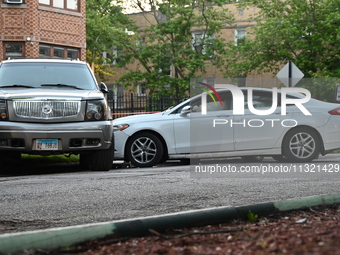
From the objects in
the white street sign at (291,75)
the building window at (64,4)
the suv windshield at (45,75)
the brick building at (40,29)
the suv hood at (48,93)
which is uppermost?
the building window at (64,4)

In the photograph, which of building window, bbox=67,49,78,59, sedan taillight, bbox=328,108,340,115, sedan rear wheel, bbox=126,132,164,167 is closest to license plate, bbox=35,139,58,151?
sedan rear wheel, bbox=126,132,164,167

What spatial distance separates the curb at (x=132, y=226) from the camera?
4.26m

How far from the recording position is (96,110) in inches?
479

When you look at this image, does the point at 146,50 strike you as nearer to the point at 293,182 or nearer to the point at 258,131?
the point at 258,131

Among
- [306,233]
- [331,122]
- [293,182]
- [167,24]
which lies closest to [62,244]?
[306,233]

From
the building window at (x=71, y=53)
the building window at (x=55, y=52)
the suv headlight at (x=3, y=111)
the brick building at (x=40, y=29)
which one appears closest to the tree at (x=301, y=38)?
the building window at (x=71, y=53)

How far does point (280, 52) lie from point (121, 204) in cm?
3266

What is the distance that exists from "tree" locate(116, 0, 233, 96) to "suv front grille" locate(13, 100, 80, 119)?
34250mm

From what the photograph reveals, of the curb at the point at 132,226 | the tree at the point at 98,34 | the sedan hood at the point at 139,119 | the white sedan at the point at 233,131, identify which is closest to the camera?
the curb at the point at 132,226

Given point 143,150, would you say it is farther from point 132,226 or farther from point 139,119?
point 132,226

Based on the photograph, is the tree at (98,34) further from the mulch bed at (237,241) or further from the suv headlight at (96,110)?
the mulch bed at (237,241)

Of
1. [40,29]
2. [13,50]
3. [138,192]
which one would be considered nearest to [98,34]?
[40,29]

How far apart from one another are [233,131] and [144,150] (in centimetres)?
182

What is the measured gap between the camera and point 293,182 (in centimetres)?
989
